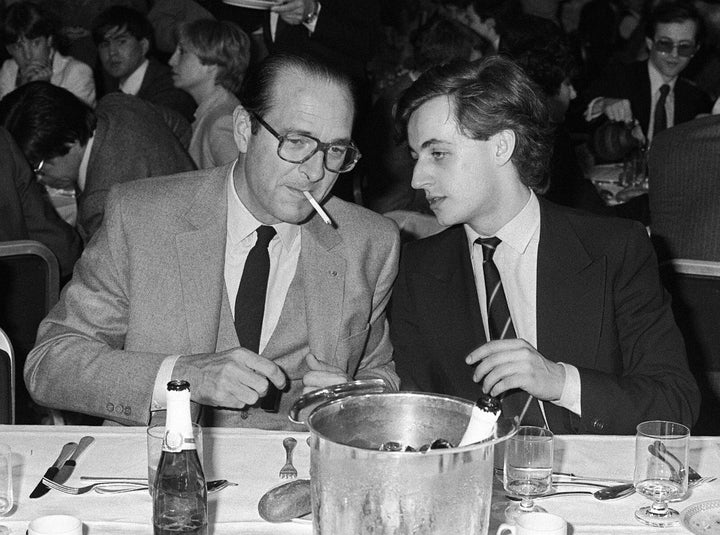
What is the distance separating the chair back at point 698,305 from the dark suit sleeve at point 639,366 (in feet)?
0.91

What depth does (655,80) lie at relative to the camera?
245 inches

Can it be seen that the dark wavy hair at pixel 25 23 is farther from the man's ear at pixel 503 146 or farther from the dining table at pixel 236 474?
the dining table at pixel 236 474

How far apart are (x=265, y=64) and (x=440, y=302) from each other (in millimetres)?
718

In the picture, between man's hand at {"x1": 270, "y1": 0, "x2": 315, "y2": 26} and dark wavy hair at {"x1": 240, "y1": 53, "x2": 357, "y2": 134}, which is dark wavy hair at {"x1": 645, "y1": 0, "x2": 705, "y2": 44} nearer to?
man's hand at {"x1": 270, "y1": 0, "x2": 315, "y2": 26}

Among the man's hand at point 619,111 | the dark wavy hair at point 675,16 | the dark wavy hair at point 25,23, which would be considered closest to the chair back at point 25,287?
the man's hand at point 619,111

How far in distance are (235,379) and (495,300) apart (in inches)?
28.4

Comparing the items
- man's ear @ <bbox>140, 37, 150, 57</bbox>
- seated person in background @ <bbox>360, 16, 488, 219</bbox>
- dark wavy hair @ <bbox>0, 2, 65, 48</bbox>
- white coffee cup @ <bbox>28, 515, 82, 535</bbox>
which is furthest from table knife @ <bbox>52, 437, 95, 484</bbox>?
man's ear @ <bbox>140, 37, 150, 57</bbox>

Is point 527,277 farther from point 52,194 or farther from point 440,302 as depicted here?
point 52,194

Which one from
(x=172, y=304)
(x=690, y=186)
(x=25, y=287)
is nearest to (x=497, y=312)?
(x=172, y=304)

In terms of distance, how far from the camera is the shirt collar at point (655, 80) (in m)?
6.20

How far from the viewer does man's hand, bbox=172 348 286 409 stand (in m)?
1.96

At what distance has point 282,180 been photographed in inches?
91.0

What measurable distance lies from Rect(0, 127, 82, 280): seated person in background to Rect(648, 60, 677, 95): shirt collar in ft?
12.4

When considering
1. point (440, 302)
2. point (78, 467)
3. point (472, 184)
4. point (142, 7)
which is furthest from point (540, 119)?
point (142, 7)
